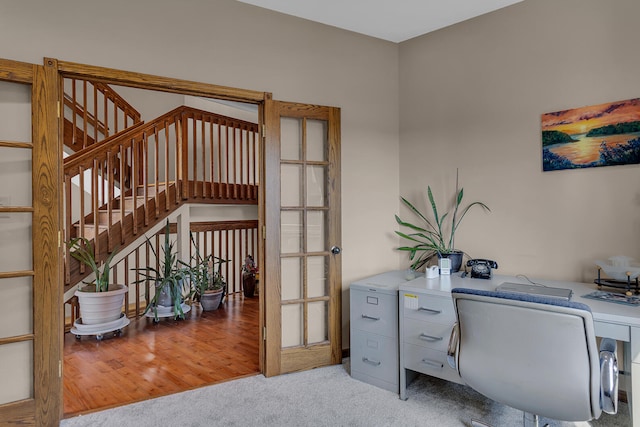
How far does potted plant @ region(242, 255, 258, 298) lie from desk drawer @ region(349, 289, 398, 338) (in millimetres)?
3008

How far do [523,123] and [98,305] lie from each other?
13.4ft

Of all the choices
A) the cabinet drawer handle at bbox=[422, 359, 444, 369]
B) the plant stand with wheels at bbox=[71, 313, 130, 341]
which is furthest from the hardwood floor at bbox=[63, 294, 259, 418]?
the cabinet drawer handle at bbox=[422, 359, 444, 369]

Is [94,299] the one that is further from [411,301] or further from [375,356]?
[411,301]

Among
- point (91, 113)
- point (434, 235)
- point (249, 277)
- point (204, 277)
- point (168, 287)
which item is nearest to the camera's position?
point (434, 235)

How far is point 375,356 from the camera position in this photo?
9.05 ft

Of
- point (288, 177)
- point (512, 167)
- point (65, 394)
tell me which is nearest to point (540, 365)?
point (512, 167)

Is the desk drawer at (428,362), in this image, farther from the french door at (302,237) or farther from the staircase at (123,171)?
the staircase at (123,171)

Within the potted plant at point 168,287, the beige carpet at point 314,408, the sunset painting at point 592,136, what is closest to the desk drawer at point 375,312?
the beige carpet at point 314,408

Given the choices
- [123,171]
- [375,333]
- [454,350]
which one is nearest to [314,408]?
[375,333]

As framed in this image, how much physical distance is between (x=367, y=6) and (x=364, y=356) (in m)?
2.57

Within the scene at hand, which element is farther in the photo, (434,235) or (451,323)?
(434,235)

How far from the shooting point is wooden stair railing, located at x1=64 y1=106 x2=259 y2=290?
13.0 ft

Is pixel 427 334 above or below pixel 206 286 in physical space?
above

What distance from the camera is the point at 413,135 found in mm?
3480
